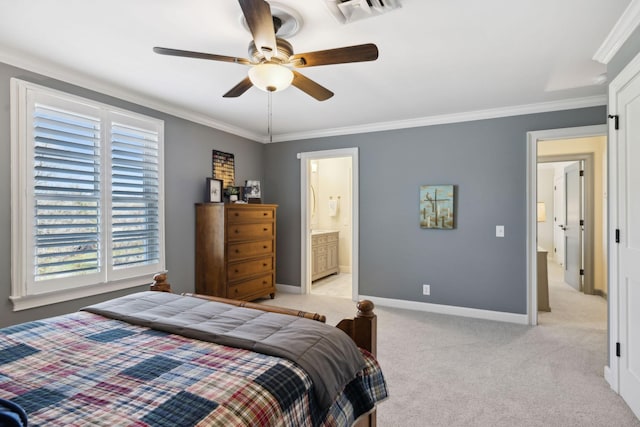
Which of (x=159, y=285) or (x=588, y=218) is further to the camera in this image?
(x=588, y=218)

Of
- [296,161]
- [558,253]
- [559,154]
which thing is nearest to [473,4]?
[296,161]

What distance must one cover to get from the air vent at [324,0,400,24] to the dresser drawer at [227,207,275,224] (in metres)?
2.62

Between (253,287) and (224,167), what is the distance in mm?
1651

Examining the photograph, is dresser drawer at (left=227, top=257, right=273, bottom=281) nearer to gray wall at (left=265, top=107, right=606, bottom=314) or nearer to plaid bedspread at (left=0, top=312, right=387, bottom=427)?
gray wall at (left=265, top=107, right=606, bottom=314)

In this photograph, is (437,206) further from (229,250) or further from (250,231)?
(229,250)

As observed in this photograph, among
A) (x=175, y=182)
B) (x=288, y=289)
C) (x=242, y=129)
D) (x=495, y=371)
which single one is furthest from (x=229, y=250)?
(x=495, y=371)

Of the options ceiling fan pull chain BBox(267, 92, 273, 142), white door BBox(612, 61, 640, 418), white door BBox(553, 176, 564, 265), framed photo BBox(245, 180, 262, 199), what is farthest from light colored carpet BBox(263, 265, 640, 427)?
white door BBox(553, 176, 564, 265)

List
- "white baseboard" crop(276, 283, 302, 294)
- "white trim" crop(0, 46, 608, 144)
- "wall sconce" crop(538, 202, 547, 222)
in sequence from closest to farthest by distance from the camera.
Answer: "white trim" crop(0, 46, 608, 144), "white baseboard" crop(276, 283, 302, 294), "wall sconce" crop(538, 202, 547, 222)

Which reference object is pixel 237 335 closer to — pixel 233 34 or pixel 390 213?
pixel 233 34

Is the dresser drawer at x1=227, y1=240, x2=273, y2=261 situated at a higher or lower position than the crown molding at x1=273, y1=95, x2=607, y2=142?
lower

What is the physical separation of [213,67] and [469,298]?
3685 millimetres

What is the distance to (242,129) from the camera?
15.7 ft

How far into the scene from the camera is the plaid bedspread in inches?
38.4

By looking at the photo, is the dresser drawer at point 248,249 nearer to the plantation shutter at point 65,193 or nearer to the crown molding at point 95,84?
the plantation shutter at point 65,193
